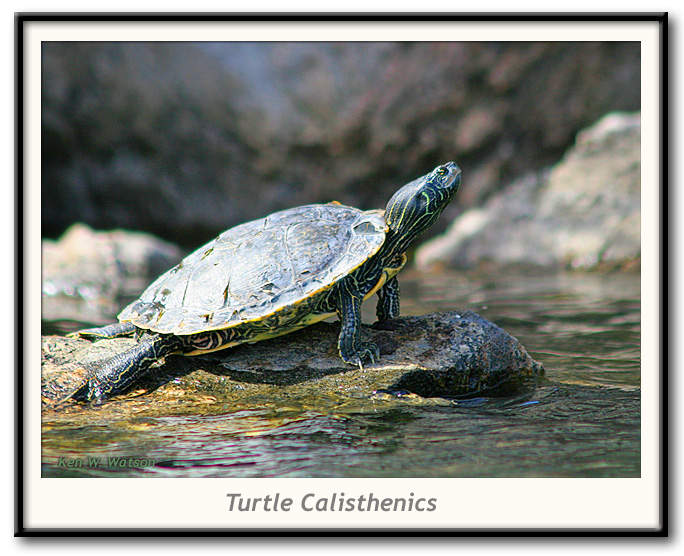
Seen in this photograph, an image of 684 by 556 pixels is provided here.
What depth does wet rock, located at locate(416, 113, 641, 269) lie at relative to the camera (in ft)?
36.0

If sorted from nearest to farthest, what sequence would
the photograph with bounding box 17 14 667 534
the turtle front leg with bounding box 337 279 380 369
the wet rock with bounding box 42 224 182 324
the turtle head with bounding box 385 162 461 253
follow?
the photograph with bounding box 17 14 667 534 → the turtle front leg with bounding box 337 279 380 369 → the turtle head with bounding box 385 162 461 253 → the wet rock with bounding box 42 224 182 324

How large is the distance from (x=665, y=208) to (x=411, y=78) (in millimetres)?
9333

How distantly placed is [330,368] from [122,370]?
4.21 ft

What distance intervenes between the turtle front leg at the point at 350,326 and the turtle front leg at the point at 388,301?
0.49 metres

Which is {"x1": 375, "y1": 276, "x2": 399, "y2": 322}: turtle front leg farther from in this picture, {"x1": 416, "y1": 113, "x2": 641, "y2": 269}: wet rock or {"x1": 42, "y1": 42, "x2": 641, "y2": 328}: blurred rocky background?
{"x1": 42, "y1": 42, "x2": 641, "y2": 328}: blurred rocky background

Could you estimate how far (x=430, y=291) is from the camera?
9.35m

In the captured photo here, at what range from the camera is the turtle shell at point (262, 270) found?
12.9 ft

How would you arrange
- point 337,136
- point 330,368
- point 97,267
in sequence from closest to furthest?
point 330,368 < point 97,267 < point 337,136

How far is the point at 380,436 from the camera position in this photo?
3.52 metres

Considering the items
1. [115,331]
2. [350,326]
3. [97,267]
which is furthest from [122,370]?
[97,267]

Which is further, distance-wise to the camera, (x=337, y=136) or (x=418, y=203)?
(x=337, y=136)

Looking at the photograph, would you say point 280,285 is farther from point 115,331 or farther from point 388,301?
point 115,331

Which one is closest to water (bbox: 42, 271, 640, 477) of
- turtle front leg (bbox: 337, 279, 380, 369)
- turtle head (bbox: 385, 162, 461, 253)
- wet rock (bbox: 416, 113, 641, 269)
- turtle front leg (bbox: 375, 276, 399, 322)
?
turtle front leg (bbox: 337, 279, 380, 369)

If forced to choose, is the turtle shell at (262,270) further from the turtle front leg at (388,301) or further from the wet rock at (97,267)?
the wet rock at (97,267)
